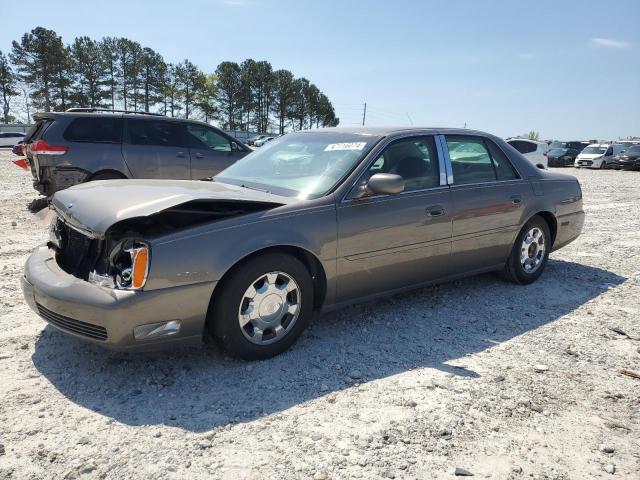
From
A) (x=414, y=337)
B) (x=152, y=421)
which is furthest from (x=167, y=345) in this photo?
(x=414, y=337)

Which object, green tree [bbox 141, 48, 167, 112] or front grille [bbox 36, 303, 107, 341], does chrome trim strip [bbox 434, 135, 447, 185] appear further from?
green tree [bbox 141, 48, 167, 112]

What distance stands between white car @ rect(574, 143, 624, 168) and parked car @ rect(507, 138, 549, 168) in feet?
39.3

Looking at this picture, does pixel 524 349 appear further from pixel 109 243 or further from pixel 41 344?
pixel 41 344

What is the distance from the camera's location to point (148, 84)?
72.2m

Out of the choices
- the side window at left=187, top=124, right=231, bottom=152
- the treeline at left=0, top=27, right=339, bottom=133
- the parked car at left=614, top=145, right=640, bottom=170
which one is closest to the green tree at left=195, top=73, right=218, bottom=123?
the treeline at left=0, top=27, right=339, bottom=133

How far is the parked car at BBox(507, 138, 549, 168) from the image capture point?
18.7 metres

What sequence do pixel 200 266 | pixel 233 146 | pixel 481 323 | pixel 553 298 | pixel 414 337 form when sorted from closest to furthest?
pixel 200 266, pixel 414 337, pixel 481 323, pixel 553 298, pixel 233 146

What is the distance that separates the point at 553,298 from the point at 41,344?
4.35 meters

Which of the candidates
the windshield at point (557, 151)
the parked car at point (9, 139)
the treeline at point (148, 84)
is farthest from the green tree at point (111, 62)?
the windshield at point (557, 151)

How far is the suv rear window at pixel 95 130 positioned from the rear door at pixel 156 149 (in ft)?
0.56

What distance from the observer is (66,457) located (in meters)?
2.35

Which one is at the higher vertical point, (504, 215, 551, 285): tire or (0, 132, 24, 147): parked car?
(0, 132, 24, 147): parked car

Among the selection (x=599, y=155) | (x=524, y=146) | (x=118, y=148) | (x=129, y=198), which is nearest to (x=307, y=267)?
(x=129, y=198)

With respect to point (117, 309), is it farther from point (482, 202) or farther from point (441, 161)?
point (482, 202)
